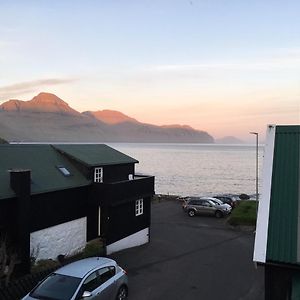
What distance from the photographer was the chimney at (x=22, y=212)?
63.5ft

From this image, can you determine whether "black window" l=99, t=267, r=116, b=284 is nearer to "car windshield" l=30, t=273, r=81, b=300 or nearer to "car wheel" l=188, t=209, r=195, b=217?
"car windshield" l=30, t=273, r=81, b=300

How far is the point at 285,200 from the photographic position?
1196cm

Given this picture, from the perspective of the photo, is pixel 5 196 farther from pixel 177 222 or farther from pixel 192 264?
pixel 177 222

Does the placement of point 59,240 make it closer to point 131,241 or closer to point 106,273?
point 131,241

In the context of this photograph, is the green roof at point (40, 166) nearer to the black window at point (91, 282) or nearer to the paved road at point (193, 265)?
the paved road at point (193, 265)

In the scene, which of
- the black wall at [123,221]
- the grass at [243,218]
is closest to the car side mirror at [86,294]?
the black wall at [123,221]

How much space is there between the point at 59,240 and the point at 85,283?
351 inches

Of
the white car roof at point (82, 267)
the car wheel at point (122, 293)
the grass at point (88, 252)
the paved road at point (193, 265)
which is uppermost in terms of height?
the white car roof at point (82, 267)

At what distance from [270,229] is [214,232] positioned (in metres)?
22.5

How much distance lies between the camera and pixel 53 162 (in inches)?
976

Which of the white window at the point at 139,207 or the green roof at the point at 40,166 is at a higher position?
the green roof at the point at 40,166

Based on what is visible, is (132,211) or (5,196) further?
(132,211)

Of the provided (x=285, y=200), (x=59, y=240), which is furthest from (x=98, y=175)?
(x=285, y=200)

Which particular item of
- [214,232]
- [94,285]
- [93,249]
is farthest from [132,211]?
[94,285]
